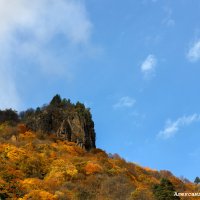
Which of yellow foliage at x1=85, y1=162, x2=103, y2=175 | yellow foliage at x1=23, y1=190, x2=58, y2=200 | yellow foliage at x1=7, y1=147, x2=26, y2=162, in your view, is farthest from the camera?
yellow foliage at x1=7, y1=147, x2=26, y2=162

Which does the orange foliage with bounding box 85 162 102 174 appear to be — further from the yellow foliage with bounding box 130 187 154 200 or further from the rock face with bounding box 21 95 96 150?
the rock face with bounding box 21 95 96 150

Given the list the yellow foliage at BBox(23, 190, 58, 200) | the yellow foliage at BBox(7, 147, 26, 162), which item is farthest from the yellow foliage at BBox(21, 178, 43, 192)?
the yellow foliage at BBox(7, 147, 26, 162)

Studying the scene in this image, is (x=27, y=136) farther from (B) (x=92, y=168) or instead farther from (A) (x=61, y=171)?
(A) (x=61, y=171)

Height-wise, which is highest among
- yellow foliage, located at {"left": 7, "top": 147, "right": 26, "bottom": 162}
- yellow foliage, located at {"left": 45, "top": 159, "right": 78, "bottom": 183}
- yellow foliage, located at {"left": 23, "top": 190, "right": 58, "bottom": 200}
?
yellow foliage, located at {"left": 7, "top": 147, "right": 26, "bottom": 162}

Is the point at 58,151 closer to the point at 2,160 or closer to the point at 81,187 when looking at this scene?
the point at 2,160

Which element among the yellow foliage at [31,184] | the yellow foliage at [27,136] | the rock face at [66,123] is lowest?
the yellow foliage at [31,184]

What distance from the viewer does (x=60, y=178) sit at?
5803 cm

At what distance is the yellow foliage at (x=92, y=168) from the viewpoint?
63.6 metres

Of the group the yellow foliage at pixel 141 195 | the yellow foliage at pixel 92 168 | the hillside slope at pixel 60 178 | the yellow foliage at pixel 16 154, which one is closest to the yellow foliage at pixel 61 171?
the hillside slope at pixel 60 178

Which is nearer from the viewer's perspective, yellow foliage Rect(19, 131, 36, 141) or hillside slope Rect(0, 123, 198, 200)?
hillside slope Rect(0, 123, 198, 200)

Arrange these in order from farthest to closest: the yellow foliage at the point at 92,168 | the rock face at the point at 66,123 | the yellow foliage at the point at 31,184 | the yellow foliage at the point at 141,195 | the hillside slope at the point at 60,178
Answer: the rock face at the point at 66,123, the yellow foliage at the point at 92,168, the yellow foliage at the point at 31,184, the yellow foliage at the point at 141,195, the hillside slope at the point at 60,178

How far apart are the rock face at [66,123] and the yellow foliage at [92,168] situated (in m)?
28.5

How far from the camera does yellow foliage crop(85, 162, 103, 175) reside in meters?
63.6

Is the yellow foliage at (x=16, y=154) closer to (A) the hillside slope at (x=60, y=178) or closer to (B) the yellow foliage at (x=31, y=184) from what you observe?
(A) the hillside slope at (x=60, y=178)
